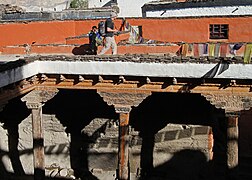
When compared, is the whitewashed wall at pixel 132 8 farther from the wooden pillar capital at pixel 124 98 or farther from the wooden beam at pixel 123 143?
the wooden beam at pixel 123 143

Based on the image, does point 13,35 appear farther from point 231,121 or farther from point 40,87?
A: point 231,121

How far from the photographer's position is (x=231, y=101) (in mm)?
9859

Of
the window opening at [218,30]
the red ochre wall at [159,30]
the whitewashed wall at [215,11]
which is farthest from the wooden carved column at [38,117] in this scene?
the whitewashed wall at [215,11]

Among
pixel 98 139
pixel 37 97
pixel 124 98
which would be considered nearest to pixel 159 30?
pixel 98 139

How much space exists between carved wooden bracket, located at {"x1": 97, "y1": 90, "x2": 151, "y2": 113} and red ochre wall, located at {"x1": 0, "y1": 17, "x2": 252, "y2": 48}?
5280mm

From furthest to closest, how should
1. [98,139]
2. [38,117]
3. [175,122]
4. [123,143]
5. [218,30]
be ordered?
1. [218,30]
2. [98,139]
3. [175,122]
4. [38,117]
5. [123,143]

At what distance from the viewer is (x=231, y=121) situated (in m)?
9.93

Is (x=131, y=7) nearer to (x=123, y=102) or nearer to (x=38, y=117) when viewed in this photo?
(x=38, y=117)

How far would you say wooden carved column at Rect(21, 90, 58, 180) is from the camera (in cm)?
1116

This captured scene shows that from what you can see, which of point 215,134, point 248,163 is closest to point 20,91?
point 215,134

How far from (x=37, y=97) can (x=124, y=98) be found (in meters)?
2.46

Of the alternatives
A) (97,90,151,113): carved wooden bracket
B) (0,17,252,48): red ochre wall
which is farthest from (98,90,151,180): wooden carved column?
(0,17,252,48): red ochre wall

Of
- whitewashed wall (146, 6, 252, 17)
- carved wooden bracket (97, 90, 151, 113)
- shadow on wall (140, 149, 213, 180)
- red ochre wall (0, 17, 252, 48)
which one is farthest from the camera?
whitewashed wall (146, 6, 252, 17)

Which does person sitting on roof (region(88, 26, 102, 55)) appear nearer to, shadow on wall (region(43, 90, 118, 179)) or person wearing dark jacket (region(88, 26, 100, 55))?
person wearing dark jacket (region(88, 26, 100, 55))
